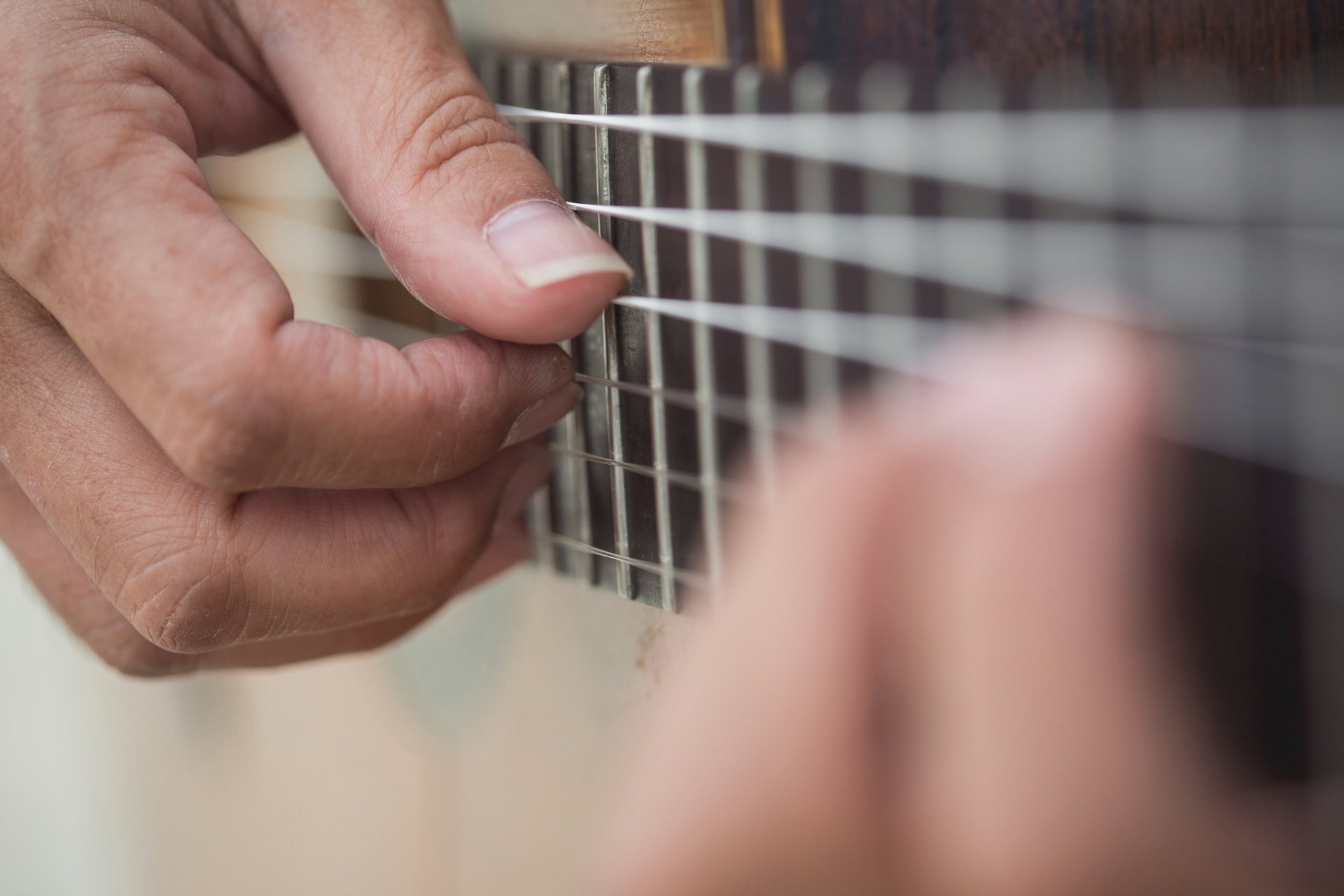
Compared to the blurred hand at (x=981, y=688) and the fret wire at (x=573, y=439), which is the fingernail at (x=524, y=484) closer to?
the fret wire at (x=573, y=439)

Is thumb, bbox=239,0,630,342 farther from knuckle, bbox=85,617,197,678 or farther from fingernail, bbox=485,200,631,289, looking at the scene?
knuckle, bbox=85,617,197,678

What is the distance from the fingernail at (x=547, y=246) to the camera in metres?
0.33

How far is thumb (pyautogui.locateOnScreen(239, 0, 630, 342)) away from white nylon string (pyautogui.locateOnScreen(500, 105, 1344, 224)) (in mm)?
55

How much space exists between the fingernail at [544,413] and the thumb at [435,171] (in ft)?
0.13

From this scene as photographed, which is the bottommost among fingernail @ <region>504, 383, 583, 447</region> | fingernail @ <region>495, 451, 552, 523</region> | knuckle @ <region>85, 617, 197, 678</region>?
knuckle @ <region>85, 617, 197, 678</region>

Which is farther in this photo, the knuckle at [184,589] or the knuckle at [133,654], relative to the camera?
the knuckle at [133,654]

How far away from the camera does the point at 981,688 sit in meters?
0.25

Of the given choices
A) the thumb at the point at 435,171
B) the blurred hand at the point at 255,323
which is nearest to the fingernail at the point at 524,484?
the blurred hand at the point at 255,323

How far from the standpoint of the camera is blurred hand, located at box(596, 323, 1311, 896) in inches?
9.6

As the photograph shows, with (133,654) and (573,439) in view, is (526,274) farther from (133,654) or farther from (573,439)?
(133,654)

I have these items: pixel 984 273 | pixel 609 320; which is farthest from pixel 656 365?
pixel 984 273

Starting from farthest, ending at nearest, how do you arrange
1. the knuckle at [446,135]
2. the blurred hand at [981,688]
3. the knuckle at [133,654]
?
the knuckle at [133,654] < the knuckle at [446,135] < the blurred hand at [981,688]

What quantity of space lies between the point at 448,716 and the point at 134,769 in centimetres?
57

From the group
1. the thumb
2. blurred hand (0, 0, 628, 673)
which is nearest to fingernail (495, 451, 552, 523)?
blurred hand (0, 0, 628, 673)
